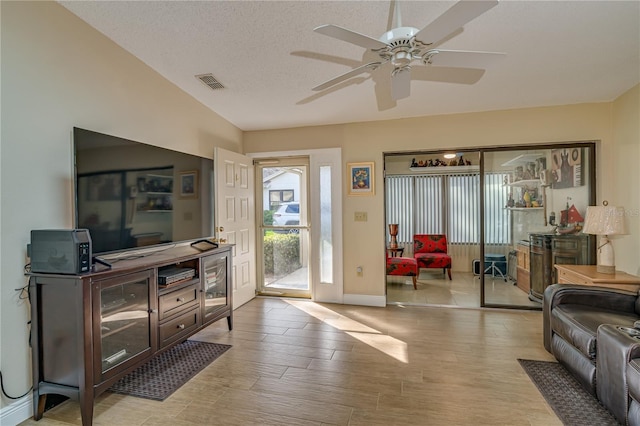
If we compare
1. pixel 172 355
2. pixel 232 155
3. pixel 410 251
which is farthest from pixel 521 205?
pixel 172 355

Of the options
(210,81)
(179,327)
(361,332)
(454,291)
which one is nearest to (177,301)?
(179,327)

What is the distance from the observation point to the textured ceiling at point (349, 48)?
197 centimetres

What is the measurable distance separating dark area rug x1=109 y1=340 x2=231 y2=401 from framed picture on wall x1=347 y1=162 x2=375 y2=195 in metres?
2.45

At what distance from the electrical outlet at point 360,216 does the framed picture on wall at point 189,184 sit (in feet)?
6.75

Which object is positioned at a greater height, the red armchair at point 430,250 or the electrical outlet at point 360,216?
the electrical outlet at point 360,216

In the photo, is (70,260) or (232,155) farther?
(232,155)

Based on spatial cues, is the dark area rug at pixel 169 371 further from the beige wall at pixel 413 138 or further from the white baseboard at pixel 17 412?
the beige wall at pixel 413 138

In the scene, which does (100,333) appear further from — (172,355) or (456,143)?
(456,143)

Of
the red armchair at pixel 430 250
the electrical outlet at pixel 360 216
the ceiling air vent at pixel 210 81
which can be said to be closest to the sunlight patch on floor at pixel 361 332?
the electrical outlet at pixel 360 216

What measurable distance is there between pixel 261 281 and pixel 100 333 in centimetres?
290

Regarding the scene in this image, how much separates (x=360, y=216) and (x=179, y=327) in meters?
2.54

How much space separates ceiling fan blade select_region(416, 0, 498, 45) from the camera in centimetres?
133

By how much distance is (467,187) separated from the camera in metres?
6.45

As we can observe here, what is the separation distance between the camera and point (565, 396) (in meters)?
2.10
